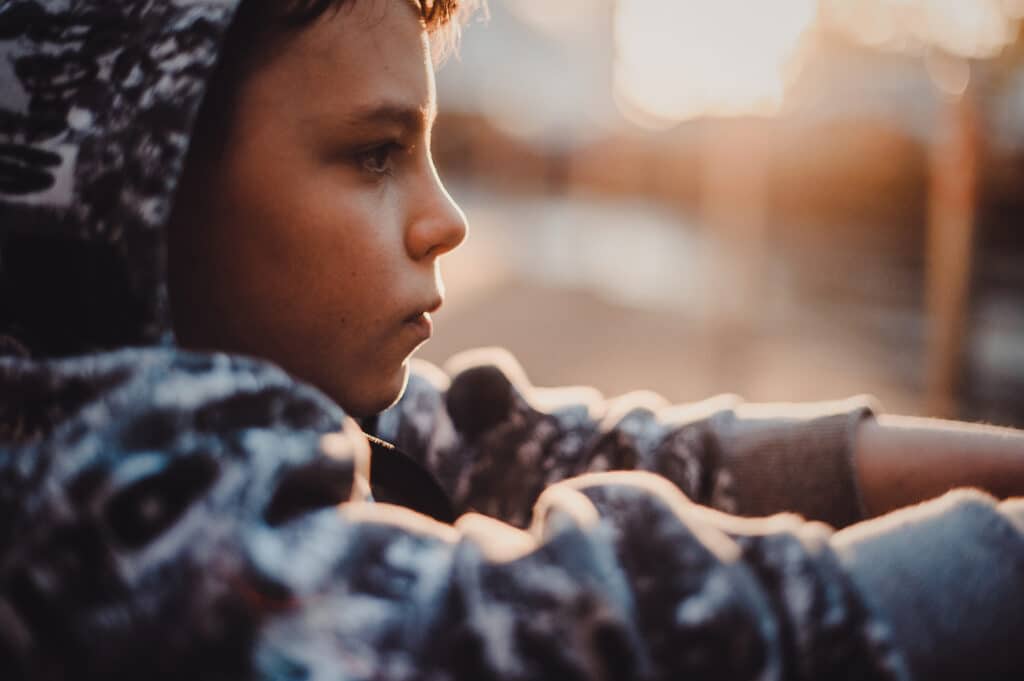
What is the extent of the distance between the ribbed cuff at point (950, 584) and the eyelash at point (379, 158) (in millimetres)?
873

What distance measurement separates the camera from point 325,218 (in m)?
1.17

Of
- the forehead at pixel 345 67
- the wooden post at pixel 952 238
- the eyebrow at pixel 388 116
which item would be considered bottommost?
the wooden post at pixel 952 238

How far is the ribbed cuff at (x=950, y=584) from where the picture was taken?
0.70 m

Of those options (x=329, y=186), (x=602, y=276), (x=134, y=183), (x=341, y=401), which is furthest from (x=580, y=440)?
(x=602, y=276)

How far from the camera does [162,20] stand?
1018 millimetres

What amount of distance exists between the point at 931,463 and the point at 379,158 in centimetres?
103

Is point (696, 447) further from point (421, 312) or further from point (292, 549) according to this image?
point (292, 549)

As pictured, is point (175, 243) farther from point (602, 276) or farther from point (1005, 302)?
point (1005, 302)

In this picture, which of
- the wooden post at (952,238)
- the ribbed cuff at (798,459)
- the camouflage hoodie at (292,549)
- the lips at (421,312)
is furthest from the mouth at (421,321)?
the wooden post at (952,238)

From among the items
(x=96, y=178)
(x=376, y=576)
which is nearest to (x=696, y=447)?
(x=376, y=576)

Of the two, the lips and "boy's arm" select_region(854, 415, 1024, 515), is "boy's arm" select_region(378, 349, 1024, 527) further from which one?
the lips

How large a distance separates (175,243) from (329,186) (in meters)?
0.25

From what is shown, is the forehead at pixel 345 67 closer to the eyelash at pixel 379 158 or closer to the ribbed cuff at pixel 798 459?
the eyelash at pixel 379 158

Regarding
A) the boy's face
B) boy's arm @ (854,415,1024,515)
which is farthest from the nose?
boy's arm @ (854,415,1024,515)
